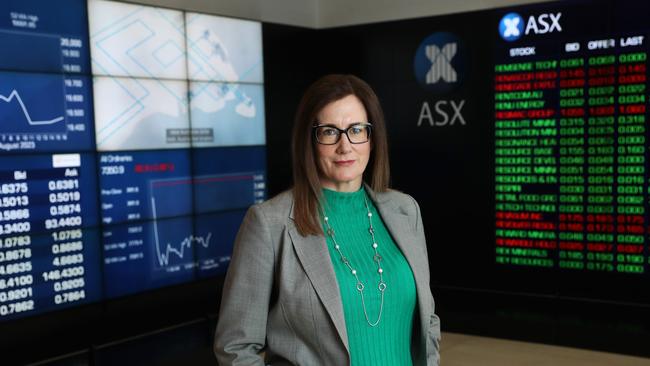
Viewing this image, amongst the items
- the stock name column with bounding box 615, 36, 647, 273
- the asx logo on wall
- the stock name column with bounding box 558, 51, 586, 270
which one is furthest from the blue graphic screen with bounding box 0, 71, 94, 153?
the stock name column with bounding box 615, 36, 647, 273

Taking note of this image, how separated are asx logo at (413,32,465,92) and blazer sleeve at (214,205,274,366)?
128 inches

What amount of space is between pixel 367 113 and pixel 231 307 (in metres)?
0.52

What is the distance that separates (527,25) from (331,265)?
3.16 metres

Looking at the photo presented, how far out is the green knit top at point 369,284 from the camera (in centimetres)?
140

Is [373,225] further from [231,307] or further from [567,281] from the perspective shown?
[567,281]

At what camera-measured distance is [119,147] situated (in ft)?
12.0

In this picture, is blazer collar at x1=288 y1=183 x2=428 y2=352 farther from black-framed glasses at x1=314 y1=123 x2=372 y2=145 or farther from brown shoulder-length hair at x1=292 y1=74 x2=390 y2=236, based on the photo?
black-framed glasses at x1=314 y1=123 x2=372 y2=145

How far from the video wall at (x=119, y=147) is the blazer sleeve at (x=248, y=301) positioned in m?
2.22

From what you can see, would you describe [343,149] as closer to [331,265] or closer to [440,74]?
[331,265]

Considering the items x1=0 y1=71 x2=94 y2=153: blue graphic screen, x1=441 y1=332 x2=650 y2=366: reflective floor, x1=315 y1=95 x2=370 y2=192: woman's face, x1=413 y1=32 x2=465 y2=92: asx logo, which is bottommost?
x1=441 y1=332 x2=650 y2=366: reflective floor

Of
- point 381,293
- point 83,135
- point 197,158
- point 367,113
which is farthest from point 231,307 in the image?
point 197,158

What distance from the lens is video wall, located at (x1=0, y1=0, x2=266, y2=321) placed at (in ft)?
10.6

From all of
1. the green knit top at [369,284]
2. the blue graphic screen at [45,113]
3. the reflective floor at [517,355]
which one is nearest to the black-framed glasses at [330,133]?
the green knit top at [369,284]

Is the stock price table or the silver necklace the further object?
the stock price table
